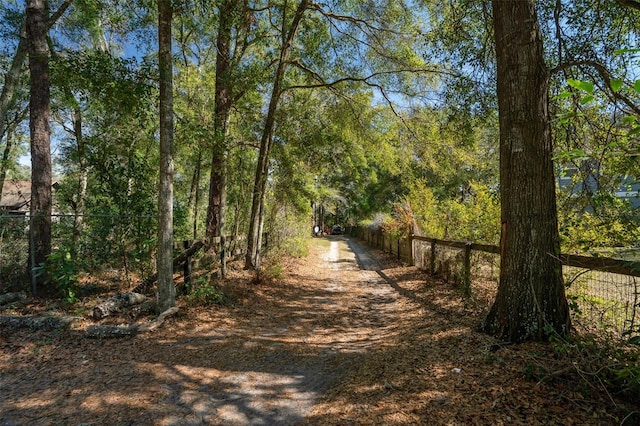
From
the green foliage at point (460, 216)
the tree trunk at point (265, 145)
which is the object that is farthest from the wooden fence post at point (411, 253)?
the tree trunk at point (265, 145)

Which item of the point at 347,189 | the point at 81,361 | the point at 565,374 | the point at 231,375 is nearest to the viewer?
the point at 565,374

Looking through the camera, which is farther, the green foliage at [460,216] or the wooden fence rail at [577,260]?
the green foliage at [460,216]

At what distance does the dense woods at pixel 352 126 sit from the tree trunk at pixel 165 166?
2cm

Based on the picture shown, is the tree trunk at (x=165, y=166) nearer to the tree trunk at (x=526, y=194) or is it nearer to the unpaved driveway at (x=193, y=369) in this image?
the unpaved driveway at (x=193, y=369)

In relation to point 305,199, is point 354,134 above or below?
above

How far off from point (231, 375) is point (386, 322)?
322 cm

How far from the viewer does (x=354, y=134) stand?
37.2 feet

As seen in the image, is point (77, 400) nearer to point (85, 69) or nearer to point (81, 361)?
point (81, 361)

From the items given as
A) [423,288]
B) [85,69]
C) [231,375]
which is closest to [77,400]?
[231,375]

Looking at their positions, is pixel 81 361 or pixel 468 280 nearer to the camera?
pixel 81 361

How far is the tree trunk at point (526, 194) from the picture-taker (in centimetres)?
377

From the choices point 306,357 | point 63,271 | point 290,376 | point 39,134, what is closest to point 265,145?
point 39,134

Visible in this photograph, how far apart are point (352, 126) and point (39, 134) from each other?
821 cm

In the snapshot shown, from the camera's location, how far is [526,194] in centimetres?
387
